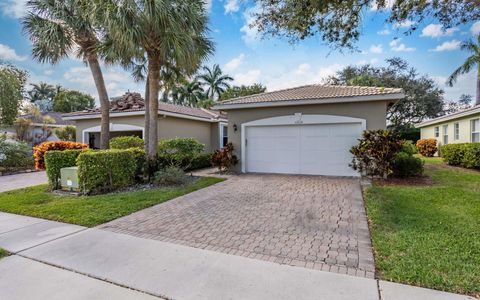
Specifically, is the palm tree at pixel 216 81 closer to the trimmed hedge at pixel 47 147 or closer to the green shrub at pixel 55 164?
the trimmed hedge at pixel 47 147

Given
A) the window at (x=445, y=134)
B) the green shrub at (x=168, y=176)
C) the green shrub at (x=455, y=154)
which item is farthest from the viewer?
the window at (x=445, y=134)

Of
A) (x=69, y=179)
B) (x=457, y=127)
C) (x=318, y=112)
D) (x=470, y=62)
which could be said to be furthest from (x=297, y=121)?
(x=470, y=62)

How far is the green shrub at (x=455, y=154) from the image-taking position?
41.1 ft

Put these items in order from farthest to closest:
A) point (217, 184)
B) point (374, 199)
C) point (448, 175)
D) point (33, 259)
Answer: point (448, 175) < point (217, 184) < point (374, 199) < point (33, 259)

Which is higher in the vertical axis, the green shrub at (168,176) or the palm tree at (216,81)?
the palm tree at (216,81)

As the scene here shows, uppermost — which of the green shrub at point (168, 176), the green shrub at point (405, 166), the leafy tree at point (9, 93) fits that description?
the leafy tree at point (9, 93)

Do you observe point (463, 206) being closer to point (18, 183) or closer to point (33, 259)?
point (33, 259)

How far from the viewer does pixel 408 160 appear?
9562mm

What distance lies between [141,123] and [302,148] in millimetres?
9252

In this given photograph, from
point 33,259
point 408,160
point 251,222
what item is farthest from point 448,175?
point 33,259

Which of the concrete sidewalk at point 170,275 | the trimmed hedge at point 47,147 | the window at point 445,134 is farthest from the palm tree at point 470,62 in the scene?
the trimmed hedge at point 47,147

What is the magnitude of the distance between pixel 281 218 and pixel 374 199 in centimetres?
285

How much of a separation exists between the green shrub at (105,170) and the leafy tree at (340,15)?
588 cm

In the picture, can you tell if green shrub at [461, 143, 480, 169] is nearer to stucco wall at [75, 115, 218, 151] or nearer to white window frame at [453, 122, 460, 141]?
white window frame at [453, 122, 460, 141]
